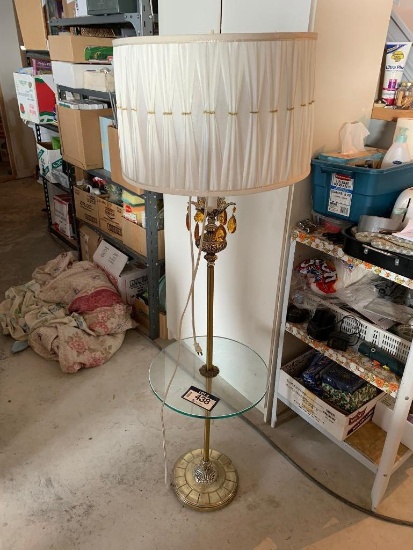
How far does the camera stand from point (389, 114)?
143cm

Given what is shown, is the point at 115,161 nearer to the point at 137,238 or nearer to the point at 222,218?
the point at 137,238

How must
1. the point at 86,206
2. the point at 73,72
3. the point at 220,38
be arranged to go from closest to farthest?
the point at 220,38 < the point at 73,72 < the point at 86,206

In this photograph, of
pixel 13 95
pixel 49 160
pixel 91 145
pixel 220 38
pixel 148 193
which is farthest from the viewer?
pixel 13 95

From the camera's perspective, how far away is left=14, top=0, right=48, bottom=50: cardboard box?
2.62 meters

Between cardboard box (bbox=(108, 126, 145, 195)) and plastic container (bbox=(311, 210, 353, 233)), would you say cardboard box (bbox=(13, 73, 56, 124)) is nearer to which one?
cardboard box (bbox=(108, 126, 145, 195))

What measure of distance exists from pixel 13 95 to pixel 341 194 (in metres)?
4.36

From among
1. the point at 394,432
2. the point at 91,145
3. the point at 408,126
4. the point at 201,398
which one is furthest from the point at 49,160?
the point at 394,432

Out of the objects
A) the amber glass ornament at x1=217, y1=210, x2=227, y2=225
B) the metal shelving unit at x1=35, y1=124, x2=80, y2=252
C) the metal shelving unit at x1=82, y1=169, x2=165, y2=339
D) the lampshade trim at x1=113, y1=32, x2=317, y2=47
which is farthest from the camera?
the metal shelving unit at x1=35, y1=124, x2=80, y2=252

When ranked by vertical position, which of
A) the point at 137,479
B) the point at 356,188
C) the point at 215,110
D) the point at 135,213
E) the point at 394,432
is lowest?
the point at 137,479

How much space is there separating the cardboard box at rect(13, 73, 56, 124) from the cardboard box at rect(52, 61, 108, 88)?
519 mm

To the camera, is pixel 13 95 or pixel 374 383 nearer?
pixel 374 383

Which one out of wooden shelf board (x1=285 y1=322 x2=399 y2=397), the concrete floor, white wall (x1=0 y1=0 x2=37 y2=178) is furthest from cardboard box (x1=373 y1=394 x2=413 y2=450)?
white wall (x1=0 y1=0 x2=37 y2=178)

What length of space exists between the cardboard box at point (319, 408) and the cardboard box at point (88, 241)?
1.45 metres

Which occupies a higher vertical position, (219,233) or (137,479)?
(219,233)
